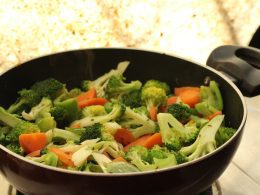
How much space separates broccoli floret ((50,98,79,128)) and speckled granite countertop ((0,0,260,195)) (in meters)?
→ 0.50

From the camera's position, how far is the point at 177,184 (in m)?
0.82

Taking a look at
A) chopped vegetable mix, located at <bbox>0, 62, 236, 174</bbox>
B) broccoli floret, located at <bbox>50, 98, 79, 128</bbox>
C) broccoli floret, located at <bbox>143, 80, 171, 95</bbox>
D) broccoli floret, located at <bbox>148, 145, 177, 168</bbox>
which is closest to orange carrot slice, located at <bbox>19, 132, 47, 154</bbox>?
chopped vegetable mix, located at <bbox>0, 62, 236, 174</bbox>

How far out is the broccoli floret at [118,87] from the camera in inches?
47.9

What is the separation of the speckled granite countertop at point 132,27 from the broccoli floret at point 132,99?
1.11 ft

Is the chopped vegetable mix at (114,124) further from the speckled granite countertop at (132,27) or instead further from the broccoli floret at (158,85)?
the speckled granite countertop at (132,27)

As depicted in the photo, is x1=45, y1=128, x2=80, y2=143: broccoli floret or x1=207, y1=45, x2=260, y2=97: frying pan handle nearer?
x1=45, y1=128, x2=80, y2=143: broccoli floret

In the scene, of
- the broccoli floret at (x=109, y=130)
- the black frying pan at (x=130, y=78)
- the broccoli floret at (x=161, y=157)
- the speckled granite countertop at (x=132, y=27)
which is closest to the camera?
the black frying pan at (x=130, y=78)

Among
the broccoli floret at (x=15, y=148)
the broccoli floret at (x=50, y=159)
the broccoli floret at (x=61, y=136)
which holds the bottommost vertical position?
the broccoli floret at (x=15, y=148)

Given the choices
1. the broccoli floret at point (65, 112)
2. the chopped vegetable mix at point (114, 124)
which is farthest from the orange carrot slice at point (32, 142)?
the broccoli floret at point (65, 112)

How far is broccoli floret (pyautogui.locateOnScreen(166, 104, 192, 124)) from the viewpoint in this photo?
111 cm

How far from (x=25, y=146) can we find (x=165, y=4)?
962mm

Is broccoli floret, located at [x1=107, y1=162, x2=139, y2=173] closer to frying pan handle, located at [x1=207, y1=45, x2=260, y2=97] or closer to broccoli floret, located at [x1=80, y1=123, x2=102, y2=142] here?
broccoli floret, located at [x1=80, y1=123, x2=102, y2=142]

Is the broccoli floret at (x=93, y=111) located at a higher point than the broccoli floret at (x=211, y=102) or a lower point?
lower

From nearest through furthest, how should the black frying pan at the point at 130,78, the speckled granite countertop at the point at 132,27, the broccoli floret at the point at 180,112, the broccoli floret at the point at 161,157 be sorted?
the black frying pan at the point at 130,78 < the broccoli floret at the point at 161,157 < the broccoli floret at the point at 180,112 < the speckled granite countertop at the point at 132,27
